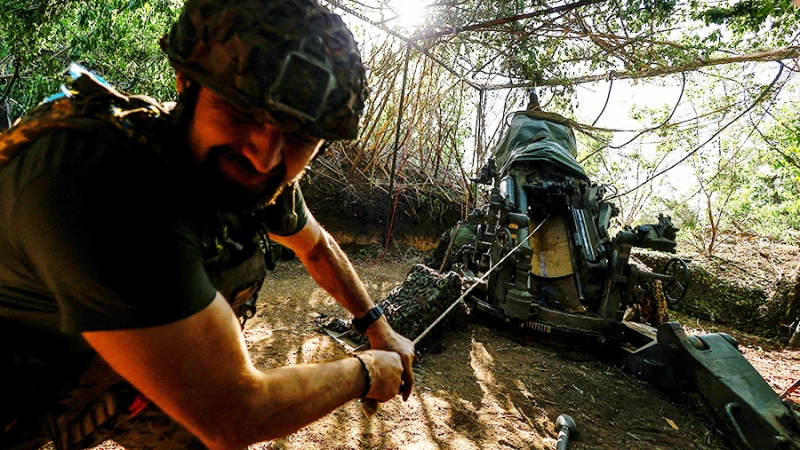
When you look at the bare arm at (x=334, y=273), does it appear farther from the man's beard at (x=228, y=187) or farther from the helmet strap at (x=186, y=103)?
the helmet strap at (x=186, y=103)

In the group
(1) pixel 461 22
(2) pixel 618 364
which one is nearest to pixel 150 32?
(1) pixel 461 22

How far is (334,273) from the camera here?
1862 mm

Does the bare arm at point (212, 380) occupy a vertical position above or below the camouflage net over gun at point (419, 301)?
above

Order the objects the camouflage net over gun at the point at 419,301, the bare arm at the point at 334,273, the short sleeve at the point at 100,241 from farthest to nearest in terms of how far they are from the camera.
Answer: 1. the camouflage net over gun at the point at 419,301
2. the bare arm at the point at 334,273
3. the short sleeve at the point at 100,241

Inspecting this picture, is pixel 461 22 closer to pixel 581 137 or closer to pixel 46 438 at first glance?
pixel 46 438

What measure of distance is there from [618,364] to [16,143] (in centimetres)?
495

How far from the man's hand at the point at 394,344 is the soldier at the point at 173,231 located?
0.23 metres

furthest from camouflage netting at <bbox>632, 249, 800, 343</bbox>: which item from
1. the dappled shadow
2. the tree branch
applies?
the dappled shadow

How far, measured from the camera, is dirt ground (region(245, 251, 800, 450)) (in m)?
2.71

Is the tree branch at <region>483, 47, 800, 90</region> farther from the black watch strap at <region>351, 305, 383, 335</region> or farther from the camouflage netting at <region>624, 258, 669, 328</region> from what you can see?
the black watch strap at <region>351, 305, 383, 335</region>

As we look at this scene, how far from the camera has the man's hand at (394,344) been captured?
5.21 feet

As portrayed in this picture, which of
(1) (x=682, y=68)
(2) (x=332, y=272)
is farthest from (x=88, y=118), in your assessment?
(1) (x=682, y=68)

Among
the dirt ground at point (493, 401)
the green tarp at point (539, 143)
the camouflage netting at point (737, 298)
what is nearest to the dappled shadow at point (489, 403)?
the dirt ground at point (493, 401)

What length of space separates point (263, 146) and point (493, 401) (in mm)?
2993
